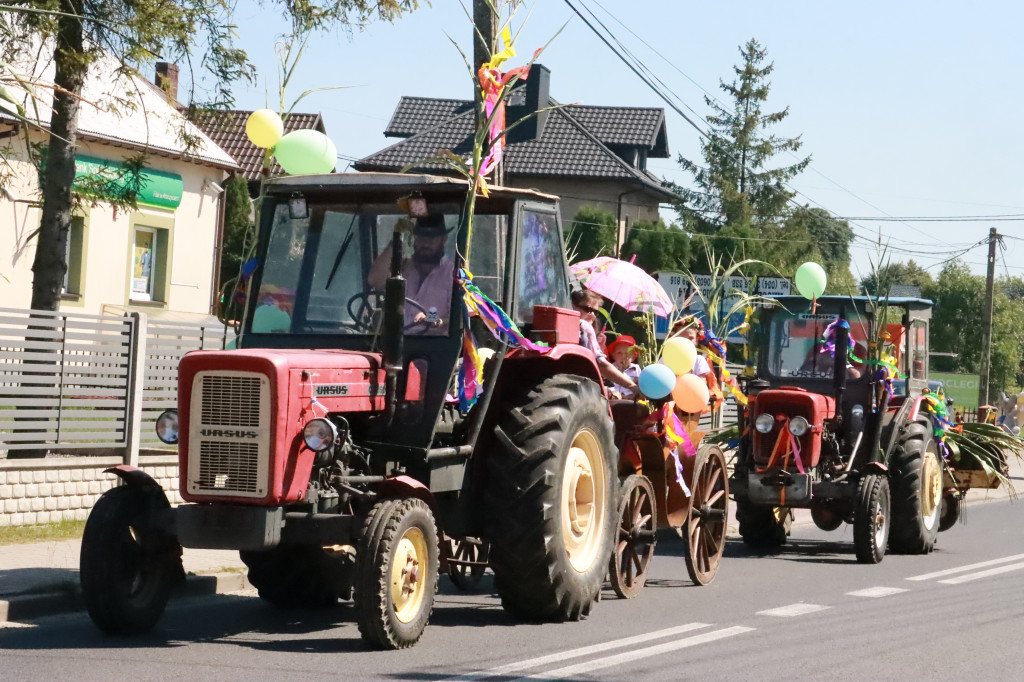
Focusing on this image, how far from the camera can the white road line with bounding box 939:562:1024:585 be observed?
470 inches

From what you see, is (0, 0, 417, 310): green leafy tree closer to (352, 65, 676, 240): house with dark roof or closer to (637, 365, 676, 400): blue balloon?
(637, 365, 676, 400): blue balloon

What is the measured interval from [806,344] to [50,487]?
7.35 meters

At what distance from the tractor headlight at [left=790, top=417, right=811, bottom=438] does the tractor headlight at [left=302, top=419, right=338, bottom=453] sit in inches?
262

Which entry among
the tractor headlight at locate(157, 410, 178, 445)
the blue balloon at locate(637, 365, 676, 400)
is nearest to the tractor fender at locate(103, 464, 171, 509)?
the tractor headlight at locate(157, 410, 178, 445)

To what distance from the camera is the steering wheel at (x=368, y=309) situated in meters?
8.30

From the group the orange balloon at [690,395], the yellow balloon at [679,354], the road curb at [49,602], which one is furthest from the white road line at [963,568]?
the road curb at [49,602]

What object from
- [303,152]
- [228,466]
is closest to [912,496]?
[303,152]

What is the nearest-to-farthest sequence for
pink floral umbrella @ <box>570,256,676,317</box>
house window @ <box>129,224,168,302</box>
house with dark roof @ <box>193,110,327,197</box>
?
pink floral umbrella @ <box>570,256,676,317</box>, house window @ <box>129,224,168,302</box>, house with dark roof @ <box>193,110,327,197</box>

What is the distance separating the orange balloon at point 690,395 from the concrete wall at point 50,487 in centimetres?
450

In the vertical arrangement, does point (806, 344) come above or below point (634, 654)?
above

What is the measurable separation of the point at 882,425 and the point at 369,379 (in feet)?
23.7

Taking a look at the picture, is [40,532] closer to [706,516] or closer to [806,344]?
[706,516]

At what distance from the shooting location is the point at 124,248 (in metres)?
27.8

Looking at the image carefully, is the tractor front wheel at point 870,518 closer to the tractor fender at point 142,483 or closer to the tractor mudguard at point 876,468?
the tractor mudguard at point 876,468
